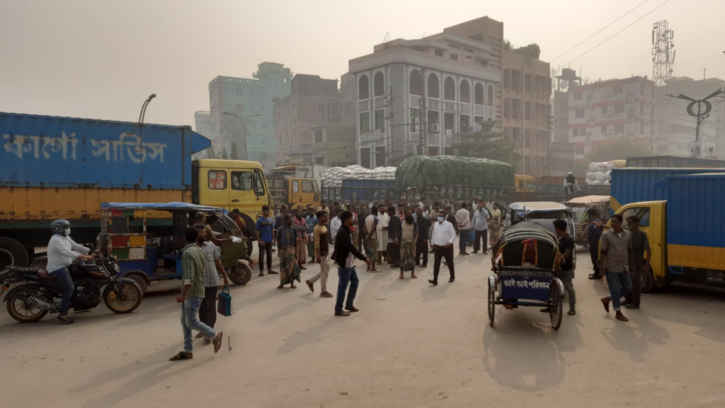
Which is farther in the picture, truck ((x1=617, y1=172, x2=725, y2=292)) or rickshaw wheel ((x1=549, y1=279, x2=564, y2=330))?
truck ((x1=617, y1=172, x2=725, y2=292))

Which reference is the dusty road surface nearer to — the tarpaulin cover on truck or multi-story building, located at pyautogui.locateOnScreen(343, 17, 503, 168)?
the tarpaulin cover on truck

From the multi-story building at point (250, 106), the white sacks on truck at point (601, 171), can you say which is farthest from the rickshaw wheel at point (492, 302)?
the multi-story building at point (250, 106)

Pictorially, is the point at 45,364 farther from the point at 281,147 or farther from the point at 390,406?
the point at 281,147

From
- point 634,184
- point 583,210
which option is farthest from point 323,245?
point 583,210

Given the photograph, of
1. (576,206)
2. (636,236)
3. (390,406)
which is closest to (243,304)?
(390,406)

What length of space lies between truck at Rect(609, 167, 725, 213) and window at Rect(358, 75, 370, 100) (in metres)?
40.5

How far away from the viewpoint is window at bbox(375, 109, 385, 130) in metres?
51.7

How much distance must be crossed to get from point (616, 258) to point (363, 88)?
48.2 metres

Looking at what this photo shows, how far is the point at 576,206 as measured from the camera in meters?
18.4

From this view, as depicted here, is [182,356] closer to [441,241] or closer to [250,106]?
[441,241]

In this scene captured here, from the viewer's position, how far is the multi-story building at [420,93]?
50094 millimetres

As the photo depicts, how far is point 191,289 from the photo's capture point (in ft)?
18.7

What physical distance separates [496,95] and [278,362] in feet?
200

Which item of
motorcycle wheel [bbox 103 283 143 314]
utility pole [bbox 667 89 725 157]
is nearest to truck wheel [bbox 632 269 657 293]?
motorcycle wheel [bbox 103 283 143 314]
